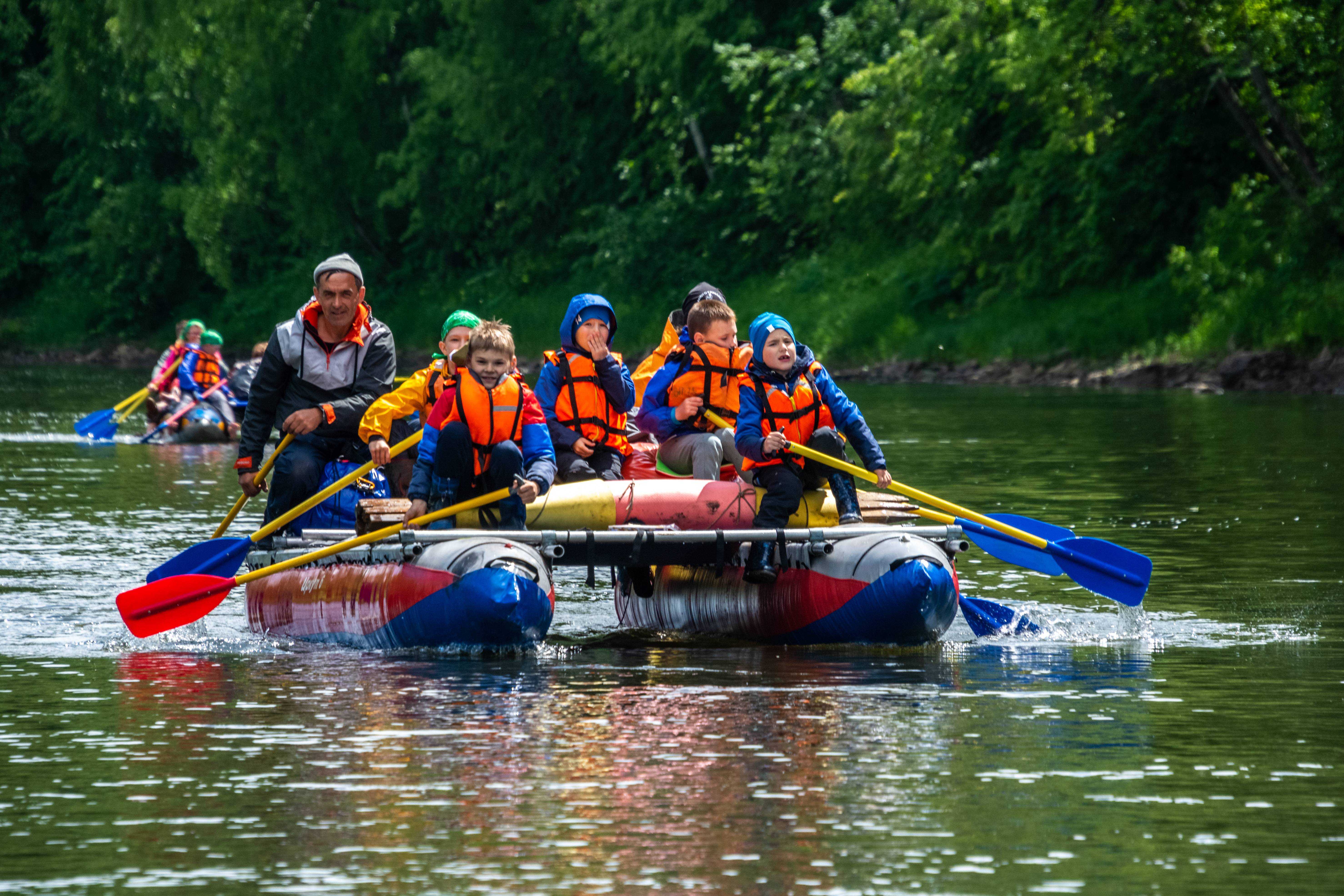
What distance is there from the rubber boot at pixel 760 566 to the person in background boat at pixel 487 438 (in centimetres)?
87

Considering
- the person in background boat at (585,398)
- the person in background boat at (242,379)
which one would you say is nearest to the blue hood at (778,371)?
the person in background boat at (585,398)

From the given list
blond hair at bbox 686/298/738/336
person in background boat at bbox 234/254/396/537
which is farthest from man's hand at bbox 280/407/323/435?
blond hair at bbox 686/298/738/336

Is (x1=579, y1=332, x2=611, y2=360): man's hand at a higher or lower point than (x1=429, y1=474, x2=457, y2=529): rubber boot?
higher

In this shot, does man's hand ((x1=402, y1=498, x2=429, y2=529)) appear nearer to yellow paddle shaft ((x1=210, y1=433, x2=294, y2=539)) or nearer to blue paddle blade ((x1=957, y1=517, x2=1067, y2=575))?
yellow paddle shaft ((x1=210, y1=433, x2=294, y2=539))

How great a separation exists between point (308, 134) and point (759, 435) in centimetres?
3230

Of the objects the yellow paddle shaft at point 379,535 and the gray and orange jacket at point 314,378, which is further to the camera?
the gray and orange jacket at point 314,378

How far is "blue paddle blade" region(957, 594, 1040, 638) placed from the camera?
9000 mm

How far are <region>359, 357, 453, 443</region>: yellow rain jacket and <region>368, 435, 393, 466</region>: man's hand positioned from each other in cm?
8

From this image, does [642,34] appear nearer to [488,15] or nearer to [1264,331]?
[488,15]

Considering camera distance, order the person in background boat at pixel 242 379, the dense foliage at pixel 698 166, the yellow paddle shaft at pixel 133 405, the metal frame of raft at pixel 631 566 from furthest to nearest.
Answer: the dense foliage at pixel 698 166
the yellow paddle shaft at pixel 133 405
the person in background boat at pixel 242 379
the metal frame of raft at pixel 631 566

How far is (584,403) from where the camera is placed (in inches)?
385

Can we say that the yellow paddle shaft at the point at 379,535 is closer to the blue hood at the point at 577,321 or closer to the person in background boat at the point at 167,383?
the blue hood at the point at 577,321

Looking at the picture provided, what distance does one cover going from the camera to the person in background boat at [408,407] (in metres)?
9.01

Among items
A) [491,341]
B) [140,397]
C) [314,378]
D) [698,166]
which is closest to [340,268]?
[314,378]
